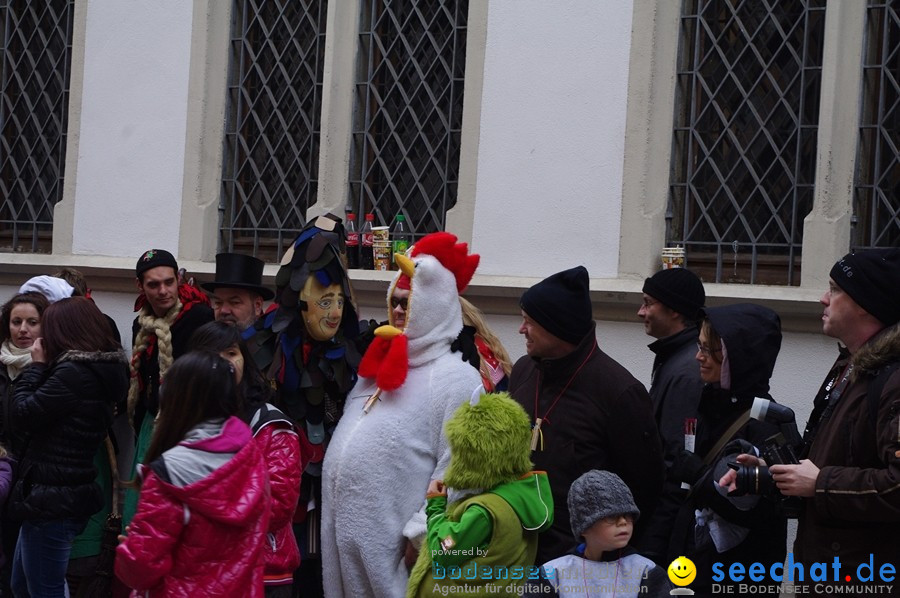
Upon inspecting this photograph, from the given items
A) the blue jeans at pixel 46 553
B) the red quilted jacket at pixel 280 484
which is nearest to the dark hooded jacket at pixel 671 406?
the red quilted jacket at pixel 280 484

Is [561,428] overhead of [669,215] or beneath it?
beneath

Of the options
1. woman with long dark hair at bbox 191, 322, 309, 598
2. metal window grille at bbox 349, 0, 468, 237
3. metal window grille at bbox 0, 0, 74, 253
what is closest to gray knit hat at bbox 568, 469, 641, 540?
woman with long dark hair at bbox 191, 322, 309, 598

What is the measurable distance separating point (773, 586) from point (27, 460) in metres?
3.44

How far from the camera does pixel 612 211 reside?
6.94m

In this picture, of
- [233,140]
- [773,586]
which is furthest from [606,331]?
[233,140]

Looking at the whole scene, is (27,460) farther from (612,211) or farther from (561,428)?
(612,211)

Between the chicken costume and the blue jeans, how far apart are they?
1.55 m

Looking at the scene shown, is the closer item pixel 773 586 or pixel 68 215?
pixel 773 586

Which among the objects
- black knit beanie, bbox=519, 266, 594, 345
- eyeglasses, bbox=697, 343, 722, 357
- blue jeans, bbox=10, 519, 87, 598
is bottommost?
blue jeans, bbox=10, 519, 87, 598

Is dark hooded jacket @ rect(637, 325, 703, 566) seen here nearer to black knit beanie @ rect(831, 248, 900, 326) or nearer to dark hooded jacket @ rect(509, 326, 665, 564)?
dark hooded jacket @ rect(509, 326, 665, 564)

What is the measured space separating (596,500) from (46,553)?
9.97 ft

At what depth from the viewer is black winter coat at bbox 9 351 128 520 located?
5.40 meters

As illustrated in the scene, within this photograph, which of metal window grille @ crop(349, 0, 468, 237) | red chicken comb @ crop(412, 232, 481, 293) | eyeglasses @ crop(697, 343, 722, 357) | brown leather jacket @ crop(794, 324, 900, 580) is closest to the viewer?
brown leather jacket @ crop(794, 324, 900, 580)

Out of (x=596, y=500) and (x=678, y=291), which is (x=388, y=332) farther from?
(x=678, y=291)
